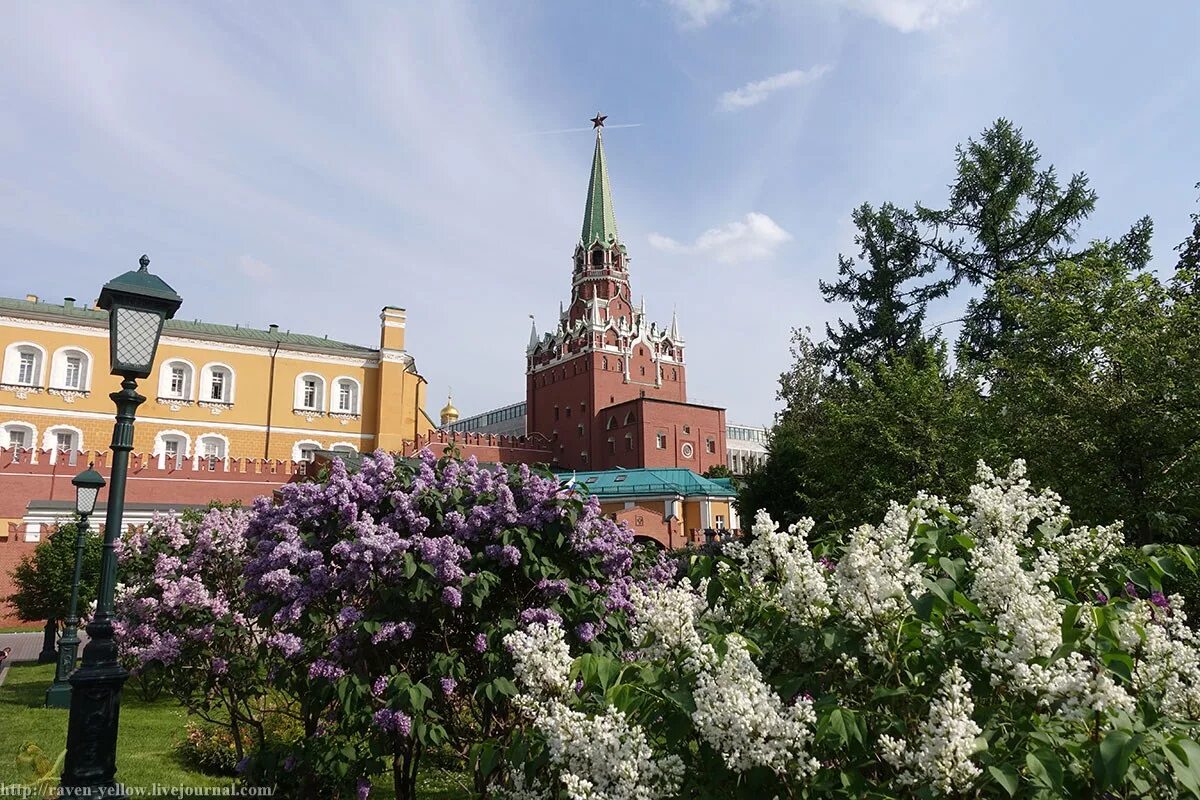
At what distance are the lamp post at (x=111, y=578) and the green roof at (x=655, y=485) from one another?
32.2m

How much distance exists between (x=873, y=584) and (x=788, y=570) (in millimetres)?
354

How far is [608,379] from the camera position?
53312 mm

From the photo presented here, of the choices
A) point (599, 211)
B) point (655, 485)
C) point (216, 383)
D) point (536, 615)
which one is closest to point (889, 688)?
point (536, 615)

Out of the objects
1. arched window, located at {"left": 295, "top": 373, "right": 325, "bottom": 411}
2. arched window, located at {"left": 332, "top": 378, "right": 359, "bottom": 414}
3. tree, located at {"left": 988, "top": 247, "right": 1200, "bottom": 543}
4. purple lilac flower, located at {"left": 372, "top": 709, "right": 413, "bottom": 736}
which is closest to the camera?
purple lilac flower, located at {"left": 372, "top": 709, "right": 413, "bottom": 736}

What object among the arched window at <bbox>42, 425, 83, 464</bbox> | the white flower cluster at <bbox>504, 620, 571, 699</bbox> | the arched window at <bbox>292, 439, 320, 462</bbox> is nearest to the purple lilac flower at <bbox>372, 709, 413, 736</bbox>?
the white flower cluster at <bbox>504, 620, 571, 699</bbox>

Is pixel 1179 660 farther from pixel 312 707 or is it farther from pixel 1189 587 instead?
pixel 1189 587

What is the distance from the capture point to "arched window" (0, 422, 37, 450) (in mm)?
33438

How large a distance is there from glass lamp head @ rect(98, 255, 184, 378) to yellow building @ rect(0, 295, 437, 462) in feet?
97.4

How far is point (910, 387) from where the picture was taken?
1554 cm

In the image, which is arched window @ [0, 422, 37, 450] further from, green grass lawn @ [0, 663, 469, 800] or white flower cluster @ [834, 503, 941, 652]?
white flower cluster @ [834, 503, 941, 652]

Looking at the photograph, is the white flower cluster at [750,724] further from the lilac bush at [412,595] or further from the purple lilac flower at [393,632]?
the purple lilac flower at [393,632]

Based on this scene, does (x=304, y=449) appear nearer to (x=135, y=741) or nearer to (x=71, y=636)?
(x=71, y=636)

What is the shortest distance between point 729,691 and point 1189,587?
7.87 metres

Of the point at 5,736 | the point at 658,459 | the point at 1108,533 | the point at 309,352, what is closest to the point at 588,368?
the point at 658,459
